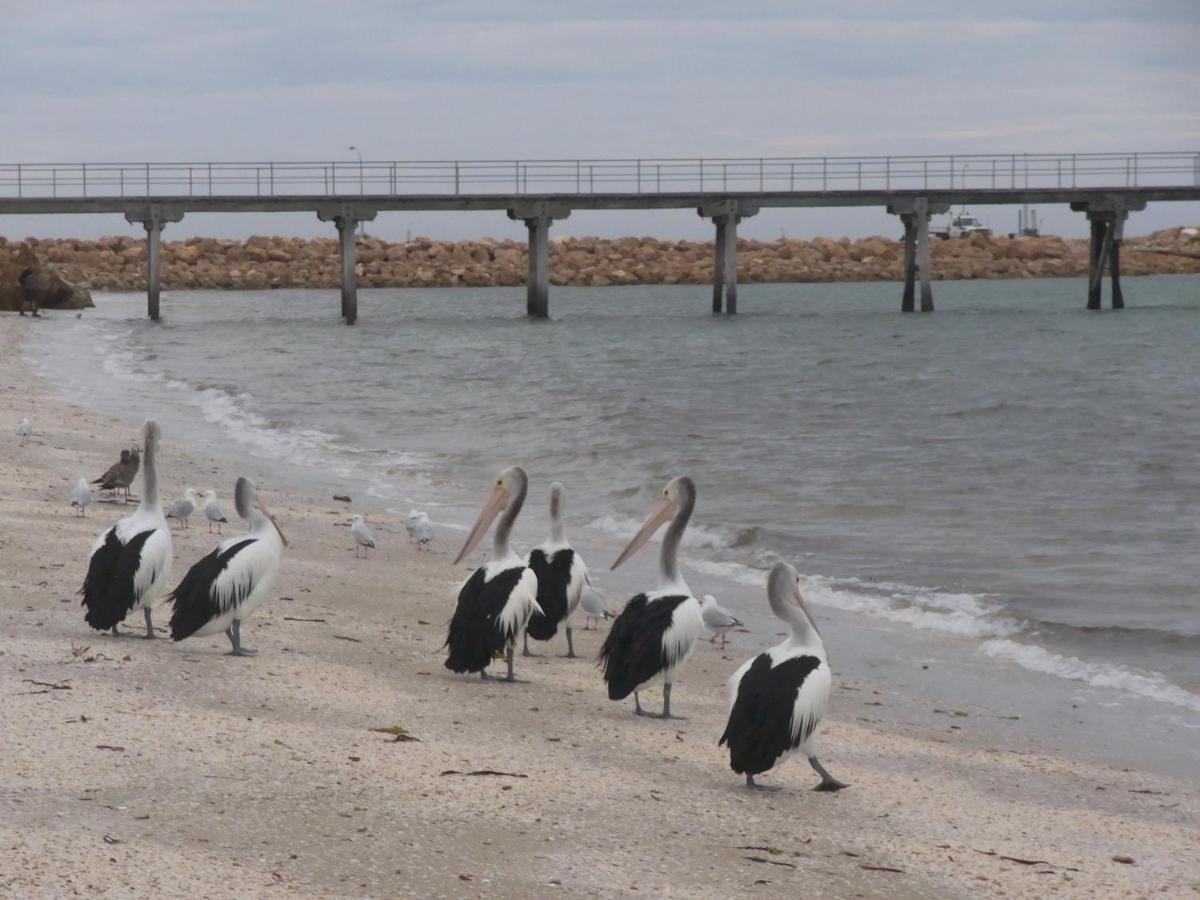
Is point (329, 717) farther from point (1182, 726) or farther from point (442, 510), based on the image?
point (442, 510)

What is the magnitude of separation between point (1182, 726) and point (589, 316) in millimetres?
54501

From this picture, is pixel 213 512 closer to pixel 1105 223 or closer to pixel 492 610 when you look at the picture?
pixel 492 610

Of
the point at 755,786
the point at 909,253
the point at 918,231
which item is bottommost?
the point at 755,786

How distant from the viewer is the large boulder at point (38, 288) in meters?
52.5

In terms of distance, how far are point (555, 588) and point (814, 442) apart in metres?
13.5

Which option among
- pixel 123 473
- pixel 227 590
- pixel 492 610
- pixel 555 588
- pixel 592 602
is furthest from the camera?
pixel 123 473

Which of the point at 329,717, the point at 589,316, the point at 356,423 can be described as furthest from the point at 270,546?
the point at 589,316

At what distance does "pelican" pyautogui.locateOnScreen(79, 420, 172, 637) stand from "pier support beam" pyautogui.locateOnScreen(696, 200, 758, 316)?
140ft

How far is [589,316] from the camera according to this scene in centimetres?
6231

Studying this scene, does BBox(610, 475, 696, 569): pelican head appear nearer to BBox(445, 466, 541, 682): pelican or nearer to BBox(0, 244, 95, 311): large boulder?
BBox(445, 466, 541, 682): pelican

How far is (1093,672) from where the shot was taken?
9500mm

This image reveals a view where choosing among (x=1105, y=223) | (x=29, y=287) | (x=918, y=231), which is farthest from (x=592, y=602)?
(x=1105, y=223)

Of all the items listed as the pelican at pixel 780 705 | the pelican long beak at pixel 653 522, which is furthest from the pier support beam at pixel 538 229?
the pelican at pixel 780 705

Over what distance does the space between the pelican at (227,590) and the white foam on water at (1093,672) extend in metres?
4.57
